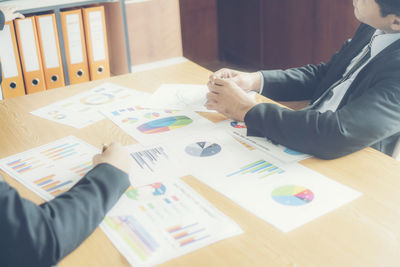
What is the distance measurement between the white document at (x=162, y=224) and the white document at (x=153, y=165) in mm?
44

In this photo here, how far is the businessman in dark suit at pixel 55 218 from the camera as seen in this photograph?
80 cm

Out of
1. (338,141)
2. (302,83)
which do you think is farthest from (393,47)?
(302,83)

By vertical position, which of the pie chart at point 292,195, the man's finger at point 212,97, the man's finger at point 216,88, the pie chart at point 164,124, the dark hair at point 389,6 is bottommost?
the pie chart at point 292,195

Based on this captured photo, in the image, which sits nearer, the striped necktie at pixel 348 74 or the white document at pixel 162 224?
the white document at pixel 162 224

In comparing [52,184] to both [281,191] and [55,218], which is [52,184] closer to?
[55,218]

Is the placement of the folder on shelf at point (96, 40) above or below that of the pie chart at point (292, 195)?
above

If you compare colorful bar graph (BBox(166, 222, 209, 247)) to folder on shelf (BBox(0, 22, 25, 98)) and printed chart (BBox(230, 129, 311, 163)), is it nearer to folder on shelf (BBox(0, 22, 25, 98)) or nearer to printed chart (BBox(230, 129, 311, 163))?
printed chart (BBox(230, 129, 311, 163))

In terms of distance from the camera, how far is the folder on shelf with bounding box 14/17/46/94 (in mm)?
2072

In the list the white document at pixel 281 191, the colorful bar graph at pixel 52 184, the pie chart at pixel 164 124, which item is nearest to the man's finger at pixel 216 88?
the pie chart at pixel 164 124

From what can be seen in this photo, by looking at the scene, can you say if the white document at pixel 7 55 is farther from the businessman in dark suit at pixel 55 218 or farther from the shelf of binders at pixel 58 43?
the businessman in dark suit at pixel 55 218

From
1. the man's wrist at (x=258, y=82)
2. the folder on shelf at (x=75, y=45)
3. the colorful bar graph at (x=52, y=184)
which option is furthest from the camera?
the folder on shelf at (x=75, y=45)

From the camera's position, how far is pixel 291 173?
1107 mm

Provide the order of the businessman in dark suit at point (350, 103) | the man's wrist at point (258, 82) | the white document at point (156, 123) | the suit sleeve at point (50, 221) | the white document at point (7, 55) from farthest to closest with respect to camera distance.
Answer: the white document at point (7, 55) → the man's wrist at point (258, 82) → the white document at point (156, 123) → the businessman in dark suit at point (350, 103) → the suit sleeve at point (50, 221)

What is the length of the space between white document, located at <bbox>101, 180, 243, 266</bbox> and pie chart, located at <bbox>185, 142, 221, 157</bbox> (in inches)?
6.6
